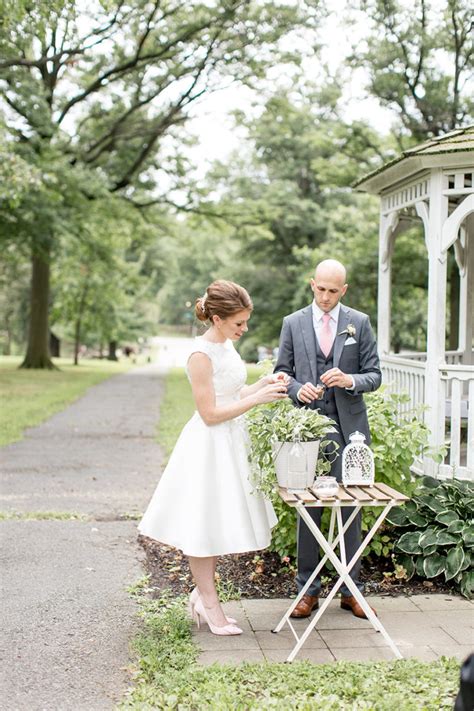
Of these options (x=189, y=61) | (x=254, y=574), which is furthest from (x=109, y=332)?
(x=254, y=574)

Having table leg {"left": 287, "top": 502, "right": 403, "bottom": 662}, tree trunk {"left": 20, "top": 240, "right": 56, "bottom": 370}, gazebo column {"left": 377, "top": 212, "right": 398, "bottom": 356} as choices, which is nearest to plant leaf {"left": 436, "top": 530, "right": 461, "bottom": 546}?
table leg {"left": 287, "top": 502, "right": 403, "bottom": 662}

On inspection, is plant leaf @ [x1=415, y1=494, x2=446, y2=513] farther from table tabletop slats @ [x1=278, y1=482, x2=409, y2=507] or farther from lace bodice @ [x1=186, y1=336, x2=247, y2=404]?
lace bodice @ [x1=186, y1=336, x2=247, y2=404]

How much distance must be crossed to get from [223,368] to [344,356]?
0.75 meters

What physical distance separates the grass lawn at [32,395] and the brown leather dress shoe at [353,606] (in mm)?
7933

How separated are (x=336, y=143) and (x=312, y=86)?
246 cm

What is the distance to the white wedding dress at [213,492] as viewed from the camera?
171 inches

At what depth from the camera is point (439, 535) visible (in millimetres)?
5391

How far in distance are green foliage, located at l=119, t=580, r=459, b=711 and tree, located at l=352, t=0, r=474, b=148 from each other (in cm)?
1795

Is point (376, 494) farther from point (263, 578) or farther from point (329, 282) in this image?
point (263, 578)

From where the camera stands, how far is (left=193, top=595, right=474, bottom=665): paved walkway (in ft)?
13.8

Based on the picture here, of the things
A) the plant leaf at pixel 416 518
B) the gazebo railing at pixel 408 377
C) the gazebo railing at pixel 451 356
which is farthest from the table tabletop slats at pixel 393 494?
the gazebo railing at pixel 451 356

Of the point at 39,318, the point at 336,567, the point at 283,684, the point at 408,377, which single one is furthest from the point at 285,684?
the point at 39,318

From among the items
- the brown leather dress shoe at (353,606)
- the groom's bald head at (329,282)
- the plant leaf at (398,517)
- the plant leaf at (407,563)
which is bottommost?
the brown leather dress shoe at (353,606)

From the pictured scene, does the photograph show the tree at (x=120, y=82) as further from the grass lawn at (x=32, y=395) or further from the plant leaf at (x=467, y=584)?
the plant leaf at (x=467, y=584)
